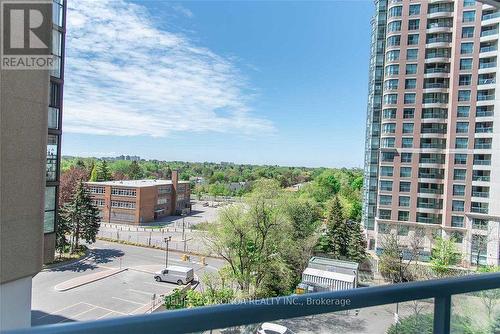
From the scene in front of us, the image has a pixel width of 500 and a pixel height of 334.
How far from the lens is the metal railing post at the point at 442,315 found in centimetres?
72

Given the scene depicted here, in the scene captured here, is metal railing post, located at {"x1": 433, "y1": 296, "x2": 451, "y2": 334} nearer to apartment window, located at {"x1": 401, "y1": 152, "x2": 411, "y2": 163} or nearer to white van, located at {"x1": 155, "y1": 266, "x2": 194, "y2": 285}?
white van, located at {"x1": 155, "y1": 266, "x2": 194, "y2": 285}

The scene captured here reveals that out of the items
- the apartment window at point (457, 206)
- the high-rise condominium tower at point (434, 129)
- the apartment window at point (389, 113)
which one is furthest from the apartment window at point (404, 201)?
the apartment window at point (389, 113)

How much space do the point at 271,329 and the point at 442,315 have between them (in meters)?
0.45

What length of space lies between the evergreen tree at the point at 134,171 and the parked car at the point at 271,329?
124 centimetres

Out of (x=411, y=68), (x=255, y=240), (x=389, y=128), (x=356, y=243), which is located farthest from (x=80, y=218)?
(x=411, y=68)

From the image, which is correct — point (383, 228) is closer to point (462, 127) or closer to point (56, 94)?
point (462, 127)

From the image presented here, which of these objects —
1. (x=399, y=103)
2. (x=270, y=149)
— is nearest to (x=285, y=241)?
(x=270, y=149)

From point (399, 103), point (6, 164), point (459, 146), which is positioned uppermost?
point (399, 103)

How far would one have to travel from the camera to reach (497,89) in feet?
15.4

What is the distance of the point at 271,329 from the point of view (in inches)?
23.5

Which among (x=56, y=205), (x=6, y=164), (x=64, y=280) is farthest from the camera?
(x=64, y=280)

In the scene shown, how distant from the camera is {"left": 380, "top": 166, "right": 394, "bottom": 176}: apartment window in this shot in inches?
231

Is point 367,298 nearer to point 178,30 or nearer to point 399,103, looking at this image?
point 178,30

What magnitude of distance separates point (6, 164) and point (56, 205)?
0.43 m
